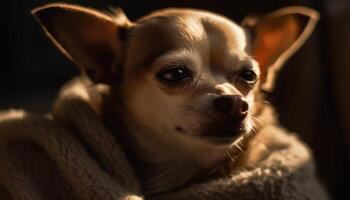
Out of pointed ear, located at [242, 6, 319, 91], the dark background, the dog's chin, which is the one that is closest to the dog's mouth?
the dog's chin

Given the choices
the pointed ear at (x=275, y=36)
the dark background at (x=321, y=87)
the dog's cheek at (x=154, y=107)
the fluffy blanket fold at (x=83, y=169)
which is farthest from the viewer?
the dark background at (x=321, y=87)

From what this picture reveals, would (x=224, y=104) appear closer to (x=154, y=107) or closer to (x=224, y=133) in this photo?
(x=224, y=133)

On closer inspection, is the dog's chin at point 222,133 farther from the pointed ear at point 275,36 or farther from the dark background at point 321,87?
the dark background at point 321,87

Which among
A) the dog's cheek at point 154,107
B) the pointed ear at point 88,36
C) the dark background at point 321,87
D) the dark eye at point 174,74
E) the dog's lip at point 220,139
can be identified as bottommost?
the dark background at point 321,87

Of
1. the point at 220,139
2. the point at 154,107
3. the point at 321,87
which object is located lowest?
the point at 321,87

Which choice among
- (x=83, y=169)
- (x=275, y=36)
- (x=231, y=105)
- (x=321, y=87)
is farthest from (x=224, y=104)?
(x=321, y=87)

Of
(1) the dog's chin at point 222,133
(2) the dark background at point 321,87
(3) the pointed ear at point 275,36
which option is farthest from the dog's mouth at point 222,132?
(2) the dark background at point 321,87

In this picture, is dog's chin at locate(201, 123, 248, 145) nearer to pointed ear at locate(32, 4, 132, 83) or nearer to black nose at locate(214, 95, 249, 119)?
black nose at locate(214, 95, 249, 119)
